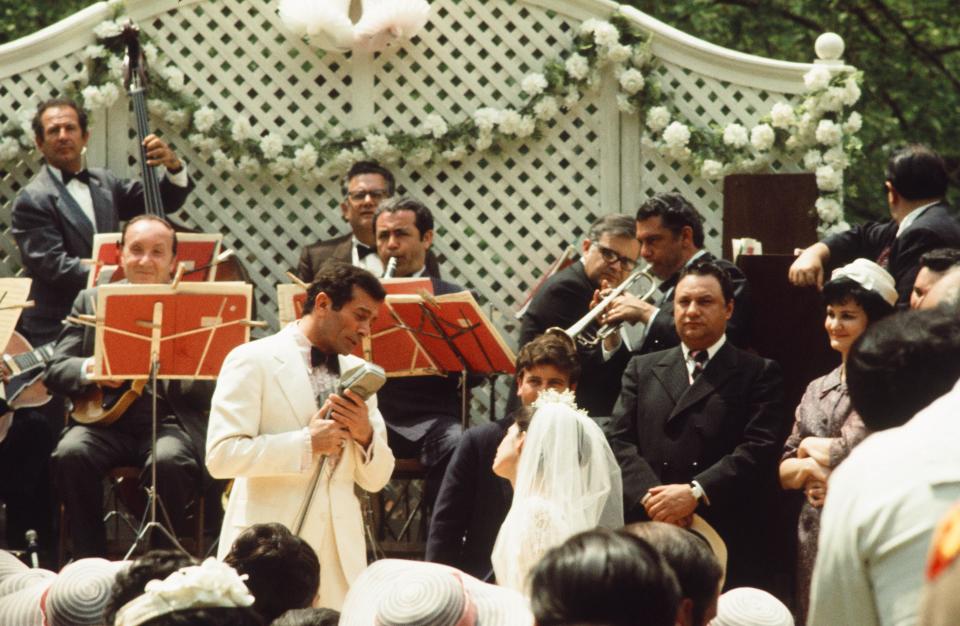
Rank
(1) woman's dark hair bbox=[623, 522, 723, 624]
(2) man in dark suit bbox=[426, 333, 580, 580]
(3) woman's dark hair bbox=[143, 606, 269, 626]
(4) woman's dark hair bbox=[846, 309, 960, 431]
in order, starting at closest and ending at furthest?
1. (4) woman's dark hair bbox=[846, 309, 960, 431]
2. (3) woman's dark hair bbox=[143, 606, 269, 626]
3. (1) woman's dark hair bbox=[623, 522, 723, 624]
4. (2) man in dark suit bbox=[426, 333, 580, 580]

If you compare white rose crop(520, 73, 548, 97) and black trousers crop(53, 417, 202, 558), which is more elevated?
white rose crop(520, 73, 548, 97)

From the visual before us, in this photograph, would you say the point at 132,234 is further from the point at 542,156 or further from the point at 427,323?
the point at 542,156

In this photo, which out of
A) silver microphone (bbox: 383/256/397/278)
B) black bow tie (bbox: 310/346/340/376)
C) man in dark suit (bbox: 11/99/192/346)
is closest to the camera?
black bow tie (bbox: 310/346/340/376)

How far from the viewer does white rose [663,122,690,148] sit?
9734 mm

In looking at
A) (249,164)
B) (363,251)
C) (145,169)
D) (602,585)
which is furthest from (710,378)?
(602,585)

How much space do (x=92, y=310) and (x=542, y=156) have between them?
10.3 feet

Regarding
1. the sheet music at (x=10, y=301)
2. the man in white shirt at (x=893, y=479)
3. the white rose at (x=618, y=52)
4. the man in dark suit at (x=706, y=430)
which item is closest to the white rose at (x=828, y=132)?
the white rose at (x=618, y=52)

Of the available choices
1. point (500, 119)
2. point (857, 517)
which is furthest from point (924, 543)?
point (500, 119)

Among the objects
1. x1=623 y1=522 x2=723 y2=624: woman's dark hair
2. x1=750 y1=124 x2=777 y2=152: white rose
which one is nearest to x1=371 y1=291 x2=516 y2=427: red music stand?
x1=750 y1=124 x2=777 y2=152: white rose

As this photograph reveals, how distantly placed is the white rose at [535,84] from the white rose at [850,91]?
1.80 metres

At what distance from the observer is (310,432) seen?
20.2 feet

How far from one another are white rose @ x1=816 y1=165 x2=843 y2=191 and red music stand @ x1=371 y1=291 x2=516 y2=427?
102 inches

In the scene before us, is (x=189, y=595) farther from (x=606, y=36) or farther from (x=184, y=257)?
(x=606, y=36)

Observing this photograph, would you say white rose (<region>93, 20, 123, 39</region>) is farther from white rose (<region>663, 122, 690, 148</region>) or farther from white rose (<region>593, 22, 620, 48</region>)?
white rose (<region>663, 122, 690, 148</region>)
